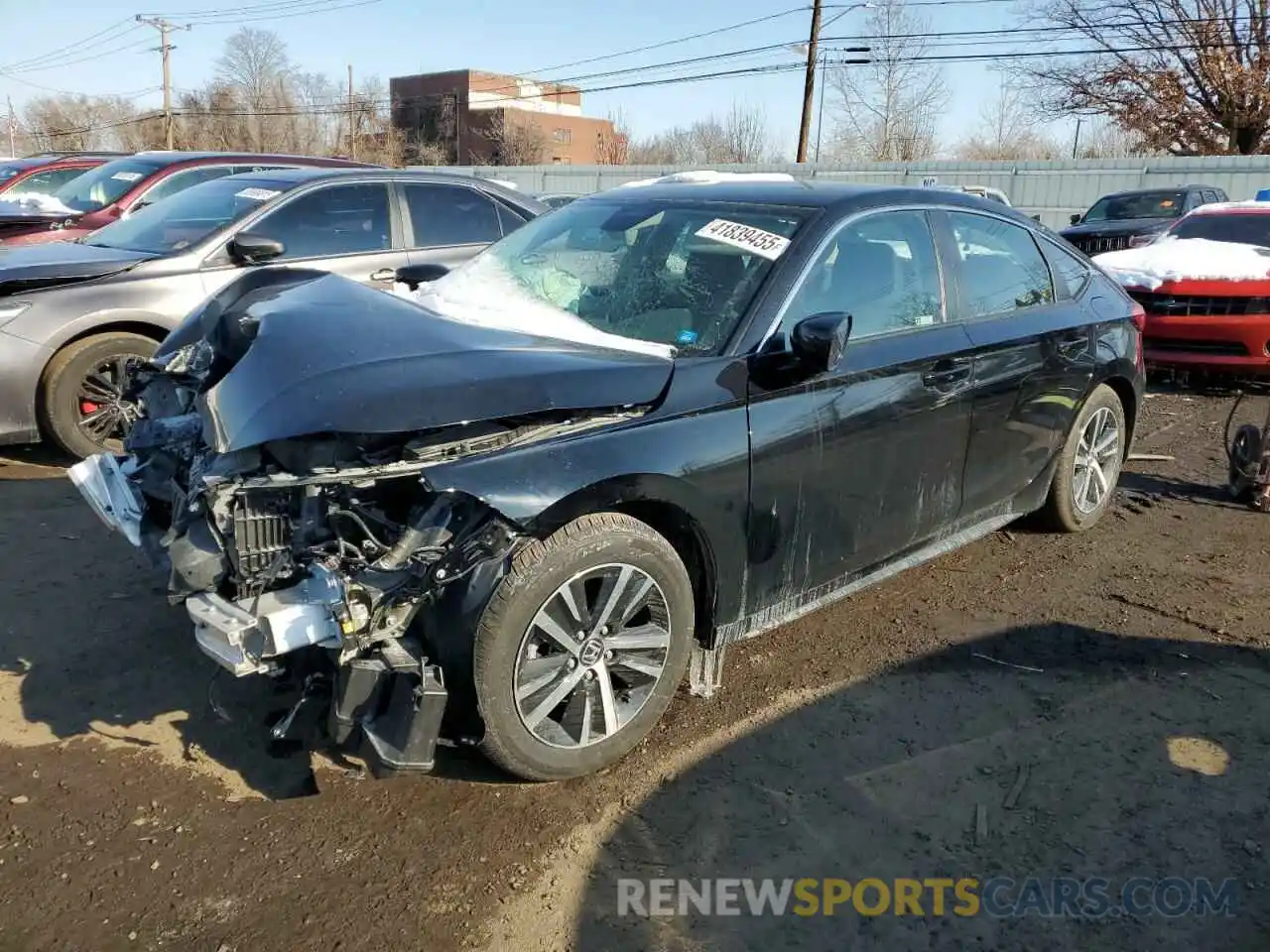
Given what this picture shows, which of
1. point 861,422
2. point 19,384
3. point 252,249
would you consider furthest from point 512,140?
point 861,422

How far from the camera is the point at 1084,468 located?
4887 mm

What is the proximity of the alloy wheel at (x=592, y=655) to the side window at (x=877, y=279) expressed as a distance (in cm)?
107

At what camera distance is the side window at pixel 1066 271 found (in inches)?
179

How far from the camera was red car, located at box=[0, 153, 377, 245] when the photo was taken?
846cm

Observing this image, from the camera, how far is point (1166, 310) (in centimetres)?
834

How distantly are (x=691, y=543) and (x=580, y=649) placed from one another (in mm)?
502

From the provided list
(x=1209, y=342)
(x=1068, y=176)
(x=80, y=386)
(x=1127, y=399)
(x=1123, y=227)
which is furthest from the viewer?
(x=1068, y=176)

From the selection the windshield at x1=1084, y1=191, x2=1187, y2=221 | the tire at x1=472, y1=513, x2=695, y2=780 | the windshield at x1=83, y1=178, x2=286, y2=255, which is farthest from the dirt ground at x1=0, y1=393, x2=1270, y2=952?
the windshield at x1=1084, y1=191, x2=1187, y2=221

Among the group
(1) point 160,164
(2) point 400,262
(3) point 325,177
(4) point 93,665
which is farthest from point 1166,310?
(1) point 160,164

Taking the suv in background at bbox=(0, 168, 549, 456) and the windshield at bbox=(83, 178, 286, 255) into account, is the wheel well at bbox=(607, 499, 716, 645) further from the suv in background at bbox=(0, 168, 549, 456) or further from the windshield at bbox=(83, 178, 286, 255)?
the windshield at bbox=(83, 178, 286, 255)

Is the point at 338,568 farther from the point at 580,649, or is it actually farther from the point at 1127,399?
the point at 1127,399

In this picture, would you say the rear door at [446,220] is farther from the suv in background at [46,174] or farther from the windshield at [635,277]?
the suv in background at [46,174]

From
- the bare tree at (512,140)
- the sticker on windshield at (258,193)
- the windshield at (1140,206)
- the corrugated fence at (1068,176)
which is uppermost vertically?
the bare tree at (512,140)

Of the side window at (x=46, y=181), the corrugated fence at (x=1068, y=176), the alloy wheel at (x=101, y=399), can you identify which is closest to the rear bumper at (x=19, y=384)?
the alloy wheel at (x=101, y=399)
